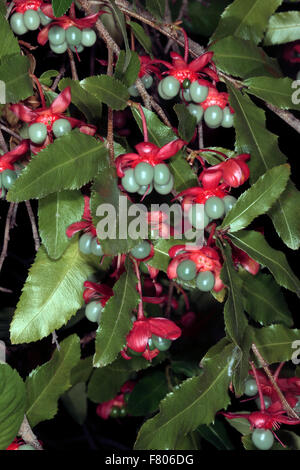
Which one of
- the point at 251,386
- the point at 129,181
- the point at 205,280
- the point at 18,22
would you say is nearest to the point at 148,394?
the point at 251,386

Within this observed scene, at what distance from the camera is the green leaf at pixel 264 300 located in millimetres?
860

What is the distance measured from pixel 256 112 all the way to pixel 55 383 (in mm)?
429

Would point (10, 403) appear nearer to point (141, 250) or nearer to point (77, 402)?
point (141, 250)

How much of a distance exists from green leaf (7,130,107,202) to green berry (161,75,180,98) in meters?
0.13

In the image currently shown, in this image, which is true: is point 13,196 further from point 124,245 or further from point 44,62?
point 44,62

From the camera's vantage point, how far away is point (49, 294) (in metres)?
0.76

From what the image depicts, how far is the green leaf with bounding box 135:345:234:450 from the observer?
728mm

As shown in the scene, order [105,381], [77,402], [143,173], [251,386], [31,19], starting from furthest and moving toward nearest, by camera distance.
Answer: [77,402], [105,381], [251,386], [31,19], [143,173]

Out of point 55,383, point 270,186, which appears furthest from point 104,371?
point 270,186

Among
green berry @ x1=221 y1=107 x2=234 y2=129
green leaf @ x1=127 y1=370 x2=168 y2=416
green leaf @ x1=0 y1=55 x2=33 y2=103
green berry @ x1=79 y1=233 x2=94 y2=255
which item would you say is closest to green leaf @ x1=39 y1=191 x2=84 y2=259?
green berry @ x1=79 y1=233 x2=94 y2=255

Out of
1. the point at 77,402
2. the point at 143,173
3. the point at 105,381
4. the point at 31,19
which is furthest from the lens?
the point at 77,402

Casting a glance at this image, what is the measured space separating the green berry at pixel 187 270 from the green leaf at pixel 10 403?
0.22m

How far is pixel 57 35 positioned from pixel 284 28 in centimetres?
37

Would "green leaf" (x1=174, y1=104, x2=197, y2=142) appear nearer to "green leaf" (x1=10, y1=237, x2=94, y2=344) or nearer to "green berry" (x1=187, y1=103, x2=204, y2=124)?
"green berry" (x1=187, y1=103, x2=204, y2=124)
